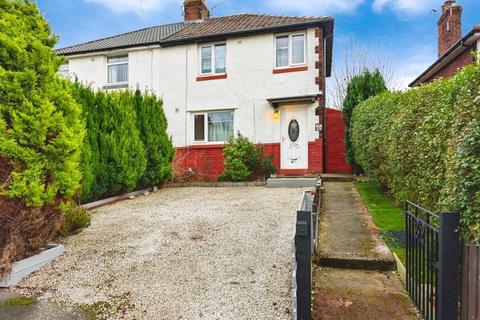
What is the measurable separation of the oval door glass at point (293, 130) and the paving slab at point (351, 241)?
5689mm

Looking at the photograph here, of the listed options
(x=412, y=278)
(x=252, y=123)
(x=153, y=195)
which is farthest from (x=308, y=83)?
(x=412, y=278)

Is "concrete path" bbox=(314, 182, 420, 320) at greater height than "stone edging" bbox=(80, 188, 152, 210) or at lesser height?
lesser

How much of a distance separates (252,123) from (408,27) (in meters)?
13.1

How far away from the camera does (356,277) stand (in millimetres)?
3701

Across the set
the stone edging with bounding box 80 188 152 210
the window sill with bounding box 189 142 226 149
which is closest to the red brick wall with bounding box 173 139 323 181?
the window sill with bounding box 189 142 226 149

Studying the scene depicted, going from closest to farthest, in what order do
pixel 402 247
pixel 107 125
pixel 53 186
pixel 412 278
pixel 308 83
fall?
pixel 412 278, pixel 53 186, pixel 402 247, pixel 107 125, pixel 308 83

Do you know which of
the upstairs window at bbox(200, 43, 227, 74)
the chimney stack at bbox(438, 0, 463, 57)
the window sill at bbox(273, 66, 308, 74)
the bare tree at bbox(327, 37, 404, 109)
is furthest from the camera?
the bare tree at bbox(327, 37, 404, 109)

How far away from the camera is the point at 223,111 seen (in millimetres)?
13141

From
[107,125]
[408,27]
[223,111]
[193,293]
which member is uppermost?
[408,27]

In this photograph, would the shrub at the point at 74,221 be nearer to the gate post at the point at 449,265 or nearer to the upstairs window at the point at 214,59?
the gate post at the point at 449,265

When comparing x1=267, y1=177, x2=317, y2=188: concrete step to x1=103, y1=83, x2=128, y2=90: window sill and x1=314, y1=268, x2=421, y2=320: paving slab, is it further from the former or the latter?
x1=103, y1=83, x2=128, y2=90: window sill

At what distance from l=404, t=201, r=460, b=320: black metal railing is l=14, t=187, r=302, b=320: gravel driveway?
3.81ft

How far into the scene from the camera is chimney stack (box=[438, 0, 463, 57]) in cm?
1499

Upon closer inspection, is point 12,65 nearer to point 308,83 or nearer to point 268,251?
point 268,251
